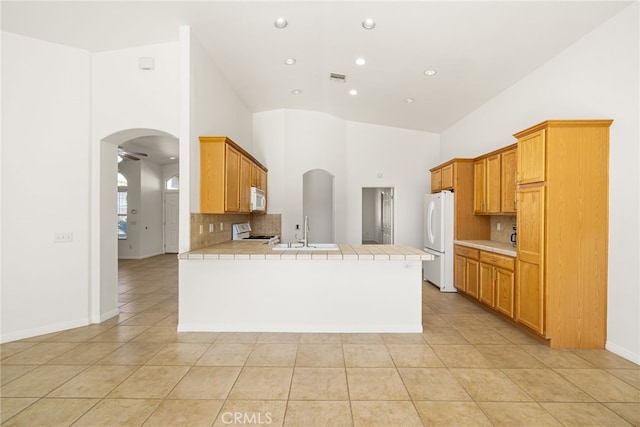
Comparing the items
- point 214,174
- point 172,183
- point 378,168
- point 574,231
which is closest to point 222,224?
point 214,174

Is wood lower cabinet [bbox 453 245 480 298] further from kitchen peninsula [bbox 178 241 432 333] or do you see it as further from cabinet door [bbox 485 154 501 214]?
kitchen peninsula [bbox 178 241 432 333]

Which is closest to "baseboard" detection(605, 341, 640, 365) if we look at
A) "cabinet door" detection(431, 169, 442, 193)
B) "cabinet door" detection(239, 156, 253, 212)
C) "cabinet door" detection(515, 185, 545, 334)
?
"cabinet door" detection(515, 185, 545, 334)

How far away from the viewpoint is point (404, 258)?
3.27 metres

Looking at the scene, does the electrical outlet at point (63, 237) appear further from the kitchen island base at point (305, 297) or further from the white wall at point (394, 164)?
the white wall at point (394, 164)

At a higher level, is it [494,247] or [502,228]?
[502,228]

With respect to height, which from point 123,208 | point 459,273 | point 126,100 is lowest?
point 459,273

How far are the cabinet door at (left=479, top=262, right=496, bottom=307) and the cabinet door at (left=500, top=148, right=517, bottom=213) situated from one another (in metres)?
0.85

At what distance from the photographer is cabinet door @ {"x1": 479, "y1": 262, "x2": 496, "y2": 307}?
4.02 m

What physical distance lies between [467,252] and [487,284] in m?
0.72

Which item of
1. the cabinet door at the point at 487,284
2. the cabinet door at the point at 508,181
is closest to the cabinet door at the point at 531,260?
the cabinet door at the point at 487,284

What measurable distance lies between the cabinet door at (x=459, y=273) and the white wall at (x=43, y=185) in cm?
528

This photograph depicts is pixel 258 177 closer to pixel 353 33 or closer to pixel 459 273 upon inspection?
pixel 353 33

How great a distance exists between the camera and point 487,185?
4629 millimetres

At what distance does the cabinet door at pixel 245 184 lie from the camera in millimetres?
4289
